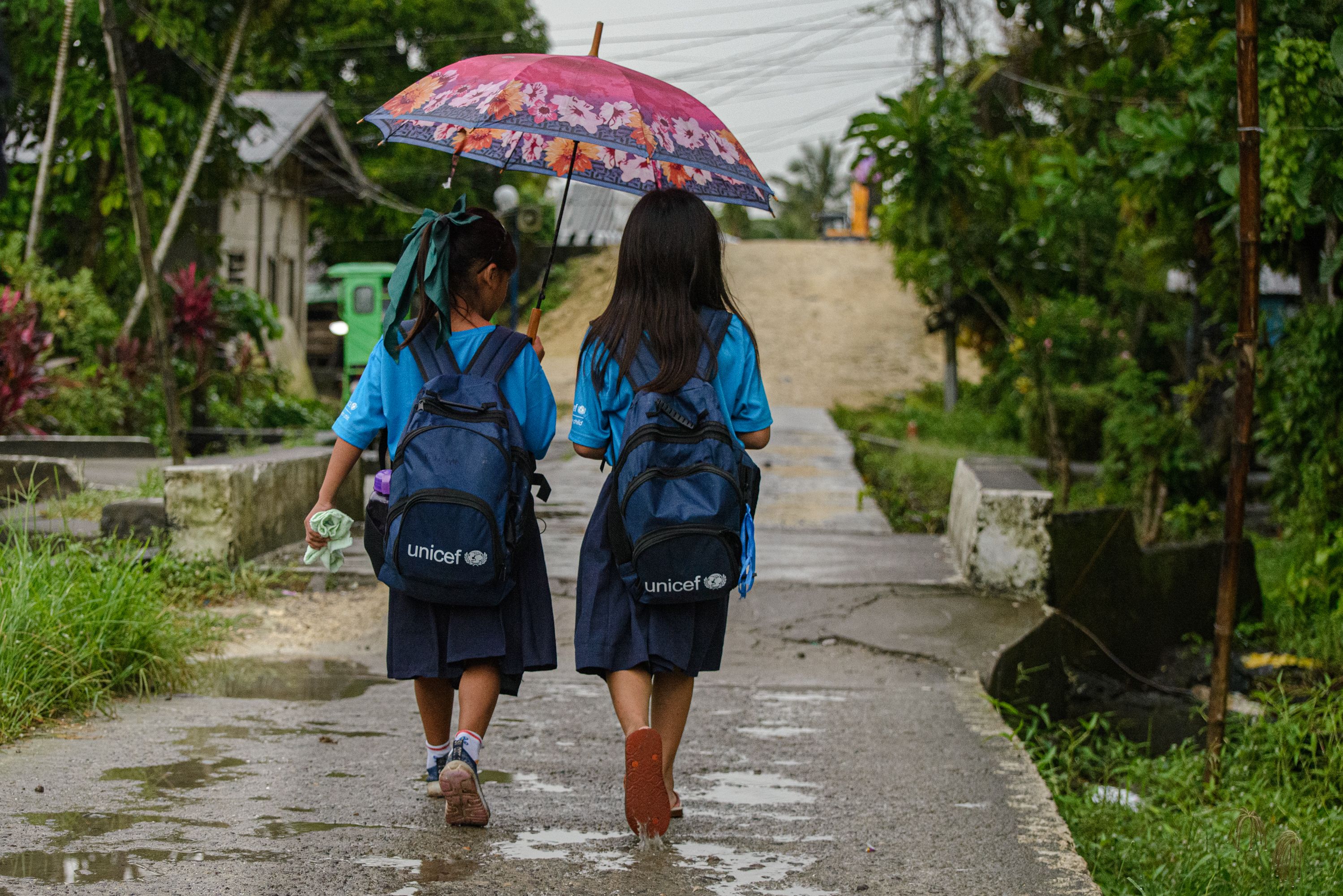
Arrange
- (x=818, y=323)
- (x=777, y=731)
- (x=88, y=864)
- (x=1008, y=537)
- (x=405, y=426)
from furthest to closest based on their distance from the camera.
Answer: (x=818, y=323) < (x=1008, y=537) < (x=777, y=731) < (x=405, y=426) < (x=88, y=864)

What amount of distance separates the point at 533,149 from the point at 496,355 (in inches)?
43.2

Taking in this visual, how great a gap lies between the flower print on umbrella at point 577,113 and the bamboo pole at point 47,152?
29.5 ft

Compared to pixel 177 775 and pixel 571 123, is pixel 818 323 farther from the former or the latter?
pixel 177 775

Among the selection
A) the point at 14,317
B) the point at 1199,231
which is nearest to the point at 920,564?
the point at 1199,231

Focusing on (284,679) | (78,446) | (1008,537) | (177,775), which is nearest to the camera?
(177,775)

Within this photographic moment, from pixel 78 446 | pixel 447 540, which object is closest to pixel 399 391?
pixel 447 540

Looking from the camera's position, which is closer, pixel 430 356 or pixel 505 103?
pixel 430 356

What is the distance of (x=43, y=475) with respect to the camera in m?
7.30

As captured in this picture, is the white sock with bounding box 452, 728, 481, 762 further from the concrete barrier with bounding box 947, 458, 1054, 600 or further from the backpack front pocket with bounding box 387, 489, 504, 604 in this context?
the concrete barrier with bounding box 947, 458, 1054, 600

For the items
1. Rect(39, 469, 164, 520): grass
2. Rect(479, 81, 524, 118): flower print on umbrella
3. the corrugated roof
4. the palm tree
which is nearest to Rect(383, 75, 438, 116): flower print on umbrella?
Rect(479, 81, 524, 118): flower print on umbrella

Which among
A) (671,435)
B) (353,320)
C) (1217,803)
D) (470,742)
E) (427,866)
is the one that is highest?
(353,320)

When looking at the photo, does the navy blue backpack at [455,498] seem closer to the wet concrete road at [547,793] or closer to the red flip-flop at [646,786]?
the red flip-flop at [646,786]

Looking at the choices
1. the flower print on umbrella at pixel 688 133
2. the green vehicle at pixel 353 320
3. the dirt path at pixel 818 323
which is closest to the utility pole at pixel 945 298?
the dirt path at pixel 818 323

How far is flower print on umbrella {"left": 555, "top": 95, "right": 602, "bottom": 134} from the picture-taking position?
343 cm
